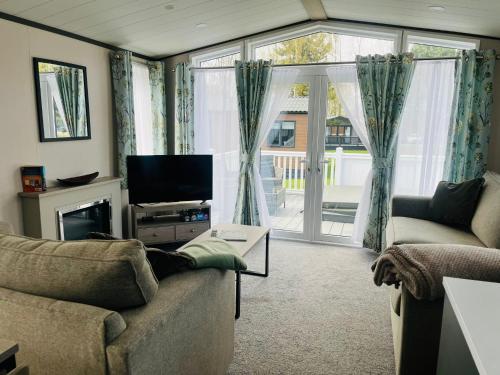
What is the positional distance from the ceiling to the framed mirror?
37 centimetres

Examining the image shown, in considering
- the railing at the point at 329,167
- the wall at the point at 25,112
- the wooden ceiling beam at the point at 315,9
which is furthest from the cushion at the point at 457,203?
the wall at the point at 25,112

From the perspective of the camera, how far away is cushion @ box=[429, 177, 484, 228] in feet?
10.7

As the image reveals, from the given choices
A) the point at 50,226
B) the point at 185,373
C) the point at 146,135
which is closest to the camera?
the point at 185,373

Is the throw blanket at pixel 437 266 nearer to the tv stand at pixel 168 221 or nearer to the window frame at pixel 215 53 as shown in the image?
the tv stand at pixel 168 221

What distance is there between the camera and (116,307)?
1.33m

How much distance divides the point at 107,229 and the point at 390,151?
3.13m

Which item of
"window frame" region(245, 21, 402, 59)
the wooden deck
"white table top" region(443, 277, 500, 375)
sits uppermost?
"window frame" region(245, 21, 402, 59)

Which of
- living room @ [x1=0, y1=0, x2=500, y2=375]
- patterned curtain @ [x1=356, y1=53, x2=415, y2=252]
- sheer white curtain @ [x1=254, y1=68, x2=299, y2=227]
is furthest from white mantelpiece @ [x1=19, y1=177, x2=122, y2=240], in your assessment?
patterned curtain @ [x1=356, y1=53, x2=415, y2=252]

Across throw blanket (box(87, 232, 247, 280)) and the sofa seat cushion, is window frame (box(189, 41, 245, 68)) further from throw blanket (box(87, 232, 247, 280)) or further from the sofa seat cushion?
throw blanket (box(87, 232, 247, 280))

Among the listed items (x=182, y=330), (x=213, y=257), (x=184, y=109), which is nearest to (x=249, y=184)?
(x=184, y=109)

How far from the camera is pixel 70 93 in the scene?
3.52 m

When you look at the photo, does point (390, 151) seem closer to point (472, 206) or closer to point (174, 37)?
point (472, 206)

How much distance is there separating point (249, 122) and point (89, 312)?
3.48m

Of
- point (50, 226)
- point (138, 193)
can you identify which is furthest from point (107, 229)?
point (50, 226)
